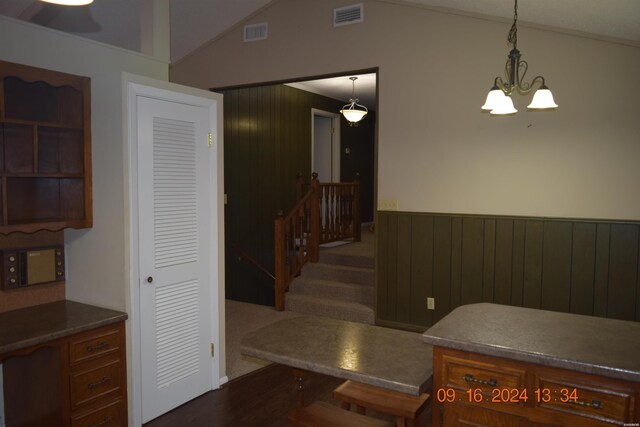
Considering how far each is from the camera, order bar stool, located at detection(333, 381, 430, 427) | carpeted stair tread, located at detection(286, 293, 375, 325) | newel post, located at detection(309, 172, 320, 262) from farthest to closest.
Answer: newel post, located at detection(309, 172, 320, 262), carpeted stair tread, located at detection(286, 293, 375, 325), bar stool, located at detection(333, 381, 430, 427)

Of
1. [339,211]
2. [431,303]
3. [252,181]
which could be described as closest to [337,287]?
[431,303]

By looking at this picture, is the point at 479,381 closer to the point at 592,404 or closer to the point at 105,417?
the point at 592,404

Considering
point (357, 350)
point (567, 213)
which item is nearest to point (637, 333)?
point (357, 350)

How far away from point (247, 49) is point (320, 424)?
175 inches

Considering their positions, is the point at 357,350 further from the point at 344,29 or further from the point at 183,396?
the point at 344,29

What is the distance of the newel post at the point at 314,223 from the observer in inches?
247

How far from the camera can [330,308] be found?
544 centimetres

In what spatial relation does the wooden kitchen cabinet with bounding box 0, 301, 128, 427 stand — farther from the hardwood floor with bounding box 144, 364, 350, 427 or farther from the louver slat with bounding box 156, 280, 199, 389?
the hardwood floor with bounding box 144, 364, 350, 427

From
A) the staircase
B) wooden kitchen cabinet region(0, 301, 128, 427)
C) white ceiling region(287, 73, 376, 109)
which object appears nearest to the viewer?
wooden kitchen cabinet region(0, 301, 128, 427)

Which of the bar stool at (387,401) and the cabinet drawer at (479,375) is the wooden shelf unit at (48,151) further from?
the cabinet drawer at (479,375)

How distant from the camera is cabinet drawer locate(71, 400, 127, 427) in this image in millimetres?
2537

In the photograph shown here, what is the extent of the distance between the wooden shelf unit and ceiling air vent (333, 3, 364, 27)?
2899 mm

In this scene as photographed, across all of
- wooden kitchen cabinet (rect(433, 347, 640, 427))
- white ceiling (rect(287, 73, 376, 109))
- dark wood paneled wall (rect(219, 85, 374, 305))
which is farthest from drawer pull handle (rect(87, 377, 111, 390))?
white ceiling (rect(287, 73, 376, 109))

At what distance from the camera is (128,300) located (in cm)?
282
